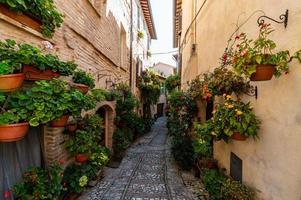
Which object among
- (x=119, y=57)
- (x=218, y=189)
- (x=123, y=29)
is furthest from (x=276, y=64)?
(x=123, y=29)

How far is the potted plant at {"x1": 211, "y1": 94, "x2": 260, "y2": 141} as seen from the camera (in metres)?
3.31

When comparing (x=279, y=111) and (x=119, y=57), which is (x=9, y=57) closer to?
(x=279, y=111)

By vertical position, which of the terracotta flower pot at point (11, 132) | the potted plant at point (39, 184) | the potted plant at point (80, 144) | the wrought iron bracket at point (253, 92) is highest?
the wrought iron bracket at point (253, 92)

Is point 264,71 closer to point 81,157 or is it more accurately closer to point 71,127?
point 71,127

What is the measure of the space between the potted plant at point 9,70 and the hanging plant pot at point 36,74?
0.20 m

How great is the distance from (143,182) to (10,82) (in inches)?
197

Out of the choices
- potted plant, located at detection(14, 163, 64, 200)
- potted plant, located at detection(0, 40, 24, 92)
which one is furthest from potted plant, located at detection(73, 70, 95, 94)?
potted plant, located at detection(0, 40, 24, 92)

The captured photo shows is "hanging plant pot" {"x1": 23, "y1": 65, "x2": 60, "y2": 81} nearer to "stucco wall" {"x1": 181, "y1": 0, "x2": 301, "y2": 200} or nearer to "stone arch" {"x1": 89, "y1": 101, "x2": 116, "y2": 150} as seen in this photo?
"stucco wall" {"x1": 181, "y1": 0, "x2": 301, "y2": 200}

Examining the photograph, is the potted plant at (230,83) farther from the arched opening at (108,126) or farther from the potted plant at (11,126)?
the arched opening at (108,126)

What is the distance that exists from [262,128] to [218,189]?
78.8 inches

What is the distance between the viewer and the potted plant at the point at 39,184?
323 cm

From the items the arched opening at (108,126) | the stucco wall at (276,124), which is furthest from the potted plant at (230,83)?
the arched opening at (108,126)

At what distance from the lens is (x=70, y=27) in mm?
4789

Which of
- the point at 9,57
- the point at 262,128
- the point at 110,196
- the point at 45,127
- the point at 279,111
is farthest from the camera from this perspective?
the point at 110,196
